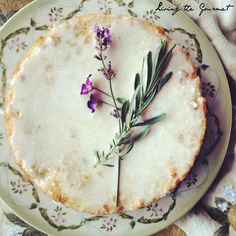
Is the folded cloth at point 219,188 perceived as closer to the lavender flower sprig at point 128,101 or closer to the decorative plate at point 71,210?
the decorative plate at point 71,210

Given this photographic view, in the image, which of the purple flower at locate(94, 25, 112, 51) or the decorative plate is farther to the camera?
the decorative plate

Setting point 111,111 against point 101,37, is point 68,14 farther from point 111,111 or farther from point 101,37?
point 111,111

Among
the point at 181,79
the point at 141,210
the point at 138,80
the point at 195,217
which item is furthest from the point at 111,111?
the point at 195,217

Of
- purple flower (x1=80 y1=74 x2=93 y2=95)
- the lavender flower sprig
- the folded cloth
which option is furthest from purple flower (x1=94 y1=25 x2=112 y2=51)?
the folded cloth

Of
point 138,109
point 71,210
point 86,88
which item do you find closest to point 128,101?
point 138,109

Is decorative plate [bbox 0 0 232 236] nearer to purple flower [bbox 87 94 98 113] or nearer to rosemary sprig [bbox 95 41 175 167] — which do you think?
rosemary sprig [bbox 95 41 175 167]

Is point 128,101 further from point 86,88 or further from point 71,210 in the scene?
point 71,210
